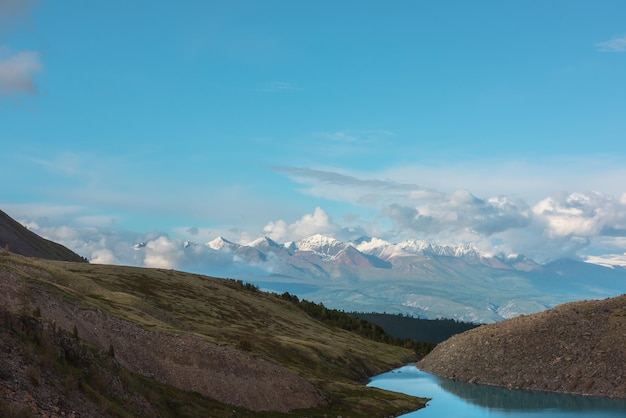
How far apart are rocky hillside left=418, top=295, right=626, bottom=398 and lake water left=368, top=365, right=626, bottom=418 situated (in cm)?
484

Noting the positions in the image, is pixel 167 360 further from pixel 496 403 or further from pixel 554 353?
pixel 554 353

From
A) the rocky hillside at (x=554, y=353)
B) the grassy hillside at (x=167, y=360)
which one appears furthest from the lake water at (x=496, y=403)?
the grassy hillside at (x=167, y=360)

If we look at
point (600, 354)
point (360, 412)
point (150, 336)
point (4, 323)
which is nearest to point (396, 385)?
point (600, 354)

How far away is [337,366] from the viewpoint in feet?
554

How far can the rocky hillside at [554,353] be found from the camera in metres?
146

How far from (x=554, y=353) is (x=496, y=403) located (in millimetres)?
29866

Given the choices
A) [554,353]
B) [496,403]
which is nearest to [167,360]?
[496,403]

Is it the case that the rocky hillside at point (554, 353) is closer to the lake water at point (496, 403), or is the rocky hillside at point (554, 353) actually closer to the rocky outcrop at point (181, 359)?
the lake water at point (496, 403)

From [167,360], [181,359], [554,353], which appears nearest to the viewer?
[167,360]

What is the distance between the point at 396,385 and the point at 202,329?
56.6 m

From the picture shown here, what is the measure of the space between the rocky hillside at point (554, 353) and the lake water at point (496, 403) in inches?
191

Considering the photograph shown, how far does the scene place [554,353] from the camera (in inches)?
6255

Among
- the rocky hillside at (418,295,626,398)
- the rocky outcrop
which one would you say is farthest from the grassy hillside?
the rocky hillside at (418,295,626,398)

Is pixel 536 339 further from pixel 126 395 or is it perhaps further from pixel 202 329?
pixel 126 395
